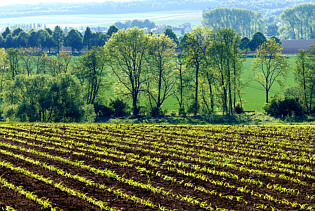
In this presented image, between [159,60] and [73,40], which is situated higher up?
[73,40]

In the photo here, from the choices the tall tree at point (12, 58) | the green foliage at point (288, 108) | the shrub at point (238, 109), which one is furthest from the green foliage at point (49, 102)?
the green foliage at point (288, 108)

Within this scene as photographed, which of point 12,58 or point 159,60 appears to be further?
point 12,58

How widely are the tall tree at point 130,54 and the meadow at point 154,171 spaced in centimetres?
3502

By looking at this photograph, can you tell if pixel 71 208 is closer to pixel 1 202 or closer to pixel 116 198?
pixel 116 198

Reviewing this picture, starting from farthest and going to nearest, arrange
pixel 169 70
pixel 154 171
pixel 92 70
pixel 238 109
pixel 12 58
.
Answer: pixel 12 58 < pixel 92 70 < pixel 169 70 < pixel 238 109 < pixel 154 171

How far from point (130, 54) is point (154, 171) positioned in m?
47.3

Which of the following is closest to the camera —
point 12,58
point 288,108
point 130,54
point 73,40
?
point 288,108

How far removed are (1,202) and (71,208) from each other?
3.37 metres

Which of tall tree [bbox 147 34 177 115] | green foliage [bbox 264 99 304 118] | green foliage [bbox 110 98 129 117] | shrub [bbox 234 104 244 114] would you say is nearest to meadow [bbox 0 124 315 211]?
green foliage [bbox 264 99 304 118]

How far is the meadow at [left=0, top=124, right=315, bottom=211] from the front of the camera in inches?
656

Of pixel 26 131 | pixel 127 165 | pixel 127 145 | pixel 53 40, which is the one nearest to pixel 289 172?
pixel 127 165

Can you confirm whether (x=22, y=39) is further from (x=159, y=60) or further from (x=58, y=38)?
(x=159, y=60)

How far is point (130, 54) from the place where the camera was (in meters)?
66.1

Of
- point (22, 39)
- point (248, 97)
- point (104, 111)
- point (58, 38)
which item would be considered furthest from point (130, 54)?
point (58, 38)
